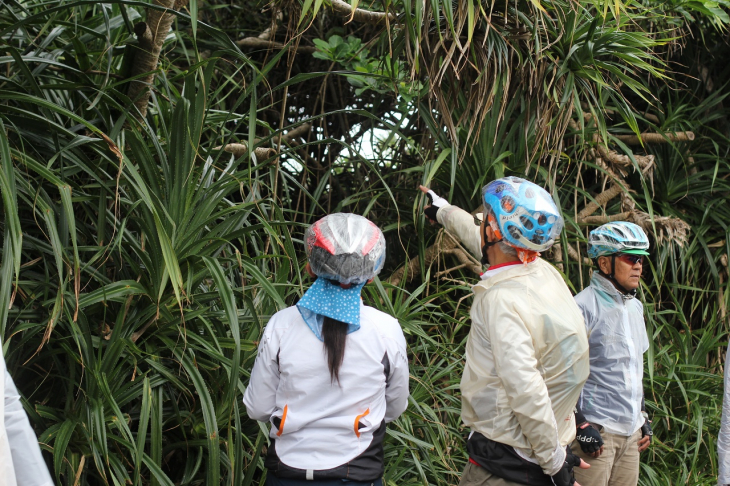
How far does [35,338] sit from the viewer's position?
221 cm

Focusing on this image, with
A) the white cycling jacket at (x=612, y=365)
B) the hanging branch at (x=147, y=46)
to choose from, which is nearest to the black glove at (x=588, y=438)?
the white cycling jacket at (x=612, y=365)

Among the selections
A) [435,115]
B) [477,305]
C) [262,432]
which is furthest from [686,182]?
[262,432]

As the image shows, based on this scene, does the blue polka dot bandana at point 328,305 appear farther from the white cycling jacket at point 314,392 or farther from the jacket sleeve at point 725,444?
the jacket sleeve at point 725,444

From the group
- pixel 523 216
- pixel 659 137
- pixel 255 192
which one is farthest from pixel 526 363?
pixel 659 137

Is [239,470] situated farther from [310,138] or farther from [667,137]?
[667,137]

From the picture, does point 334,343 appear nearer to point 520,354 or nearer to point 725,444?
point 520,354

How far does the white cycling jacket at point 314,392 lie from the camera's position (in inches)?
71.6

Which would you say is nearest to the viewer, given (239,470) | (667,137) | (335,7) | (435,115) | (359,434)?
(359,434)

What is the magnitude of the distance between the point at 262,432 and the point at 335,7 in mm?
1921

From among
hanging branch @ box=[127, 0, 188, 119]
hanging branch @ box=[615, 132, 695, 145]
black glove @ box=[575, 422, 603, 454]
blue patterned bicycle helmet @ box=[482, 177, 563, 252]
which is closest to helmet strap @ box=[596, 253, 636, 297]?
black glove @ box=[575, 422, 603, 454]

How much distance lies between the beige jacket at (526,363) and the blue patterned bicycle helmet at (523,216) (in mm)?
97

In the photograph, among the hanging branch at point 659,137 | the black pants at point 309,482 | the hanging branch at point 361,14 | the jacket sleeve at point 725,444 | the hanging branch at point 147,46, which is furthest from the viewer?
the hanging branch at point 659,137

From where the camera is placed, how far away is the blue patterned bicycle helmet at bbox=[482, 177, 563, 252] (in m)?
1.96

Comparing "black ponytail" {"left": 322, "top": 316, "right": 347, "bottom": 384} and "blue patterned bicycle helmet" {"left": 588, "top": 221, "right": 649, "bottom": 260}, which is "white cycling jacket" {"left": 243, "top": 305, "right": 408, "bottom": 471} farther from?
"blue patterned bicycle helmet" {"left": 588, "top": 221, "right": 649, "bottom": 260}
